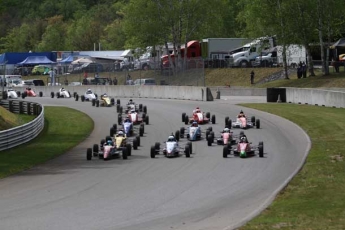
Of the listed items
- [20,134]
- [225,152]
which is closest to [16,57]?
[20,134]

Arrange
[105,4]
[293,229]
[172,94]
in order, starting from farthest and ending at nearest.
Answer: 1. [105,4]
2. [172,94]
3. [293,229]

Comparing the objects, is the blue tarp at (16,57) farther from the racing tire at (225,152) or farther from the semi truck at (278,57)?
the racing tire at (225,152)

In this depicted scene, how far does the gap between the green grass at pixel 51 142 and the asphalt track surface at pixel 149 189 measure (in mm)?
638

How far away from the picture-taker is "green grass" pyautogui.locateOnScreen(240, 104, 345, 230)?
13148 mm

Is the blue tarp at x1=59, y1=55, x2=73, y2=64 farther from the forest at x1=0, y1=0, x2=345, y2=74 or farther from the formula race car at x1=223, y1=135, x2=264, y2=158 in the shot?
the formula race car at x1=223, y1=135, x2=264, y2=158

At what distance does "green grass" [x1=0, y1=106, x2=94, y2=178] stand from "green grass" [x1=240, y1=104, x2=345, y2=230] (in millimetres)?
8311

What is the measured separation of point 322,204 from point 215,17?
6880cm

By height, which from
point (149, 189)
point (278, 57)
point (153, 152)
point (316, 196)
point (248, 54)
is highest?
point (248, 54)

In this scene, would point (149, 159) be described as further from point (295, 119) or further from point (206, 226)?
point (295, 119)

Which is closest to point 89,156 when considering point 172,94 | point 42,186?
point 42,186

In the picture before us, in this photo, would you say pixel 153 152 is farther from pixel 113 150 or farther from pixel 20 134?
pixel 20 134

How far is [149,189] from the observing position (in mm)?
18203

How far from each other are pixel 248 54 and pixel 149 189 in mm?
62916

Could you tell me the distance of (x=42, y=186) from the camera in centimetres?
1920
